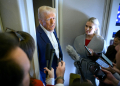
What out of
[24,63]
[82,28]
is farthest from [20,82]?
[82,28]

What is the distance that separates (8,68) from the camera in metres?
0.14

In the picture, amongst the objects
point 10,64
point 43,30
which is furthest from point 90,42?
point 10,64

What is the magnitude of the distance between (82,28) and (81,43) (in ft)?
0.74

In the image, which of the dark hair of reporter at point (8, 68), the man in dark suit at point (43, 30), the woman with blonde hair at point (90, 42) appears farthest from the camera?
the woman with blonde hair at point (90, 42)

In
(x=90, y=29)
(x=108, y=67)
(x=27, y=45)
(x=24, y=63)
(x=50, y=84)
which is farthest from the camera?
(x=90, y=29)

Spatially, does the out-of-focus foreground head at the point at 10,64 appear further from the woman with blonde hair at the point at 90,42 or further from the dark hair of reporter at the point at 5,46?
the woman with blonde hair at the point at 90,42

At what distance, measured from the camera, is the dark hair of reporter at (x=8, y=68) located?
0.14 metres

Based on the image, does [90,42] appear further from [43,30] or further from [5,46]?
[5,46]

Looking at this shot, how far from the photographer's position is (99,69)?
0.62 m

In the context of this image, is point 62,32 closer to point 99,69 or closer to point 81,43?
point 81,43

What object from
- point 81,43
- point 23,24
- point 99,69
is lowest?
point 99,69

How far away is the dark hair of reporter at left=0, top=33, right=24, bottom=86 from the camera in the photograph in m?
0.14

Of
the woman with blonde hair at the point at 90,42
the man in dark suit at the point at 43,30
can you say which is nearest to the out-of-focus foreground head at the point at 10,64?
the man in dark suit at the point at 43,30

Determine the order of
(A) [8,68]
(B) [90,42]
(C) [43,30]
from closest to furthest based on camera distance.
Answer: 1. (A) [8,68]
2. (C) [43,30]
3. (B) [90,42]
